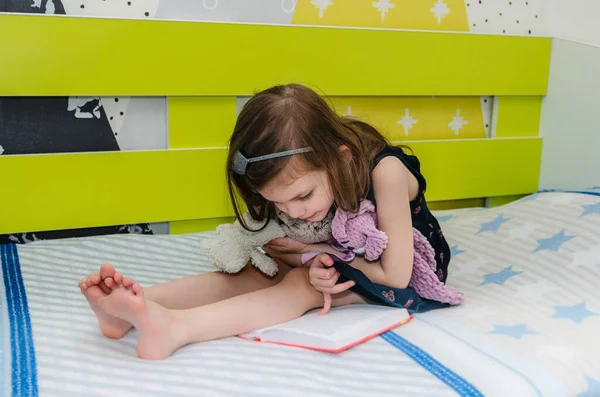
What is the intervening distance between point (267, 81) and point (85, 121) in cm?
49

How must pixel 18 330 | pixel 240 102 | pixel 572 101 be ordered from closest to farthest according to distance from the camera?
pixel 18 330, pixel 240 102, pixel 572 101

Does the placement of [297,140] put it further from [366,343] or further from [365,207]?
[366,343]

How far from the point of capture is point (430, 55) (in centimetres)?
200

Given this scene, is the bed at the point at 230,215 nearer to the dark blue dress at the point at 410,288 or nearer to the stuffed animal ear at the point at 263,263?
the dark blue dress at the point at 410,288

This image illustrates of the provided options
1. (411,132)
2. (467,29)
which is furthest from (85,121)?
(467,29)

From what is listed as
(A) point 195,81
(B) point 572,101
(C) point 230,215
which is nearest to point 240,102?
(A) point 195,81

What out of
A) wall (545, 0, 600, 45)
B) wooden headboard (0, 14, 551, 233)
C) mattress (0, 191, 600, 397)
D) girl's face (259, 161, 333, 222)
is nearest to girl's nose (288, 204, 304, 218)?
girl's face (259, 161, 333, 222)

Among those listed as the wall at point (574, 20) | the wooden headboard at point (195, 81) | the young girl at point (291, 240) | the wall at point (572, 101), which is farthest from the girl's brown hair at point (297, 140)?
the wall at point (574, 20)

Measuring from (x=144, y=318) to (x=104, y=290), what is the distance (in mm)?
78

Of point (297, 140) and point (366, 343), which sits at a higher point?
point (297, 140)

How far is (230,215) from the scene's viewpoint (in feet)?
6.08

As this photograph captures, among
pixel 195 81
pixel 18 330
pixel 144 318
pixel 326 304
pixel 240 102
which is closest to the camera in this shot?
pixel 144 318

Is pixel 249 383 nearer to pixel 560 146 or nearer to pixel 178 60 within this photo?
pixel 178 60

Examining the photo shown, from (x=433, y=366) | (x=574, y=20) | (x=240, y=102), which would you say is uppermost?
(x=574, y=20)
